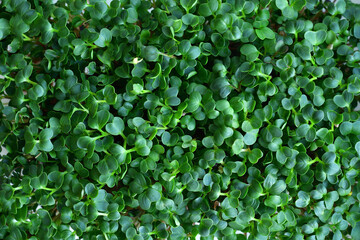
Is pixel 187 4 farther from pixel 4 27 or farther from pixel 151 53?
pixel 4 27

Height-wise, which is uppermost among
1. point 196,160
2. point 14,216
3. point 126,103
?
point 126,103

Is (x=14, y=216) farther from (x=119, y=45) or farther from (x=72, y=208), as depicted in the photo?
(x=119, y=45)

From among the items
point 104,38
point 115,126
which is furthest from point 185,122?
point 104,38

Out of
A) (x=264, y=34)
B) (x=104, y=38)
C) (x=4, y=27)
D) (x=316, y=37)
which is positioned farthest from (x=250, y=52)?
(x=4, y=27)

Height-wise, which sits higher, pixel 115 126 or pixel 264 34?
pixel 264 34

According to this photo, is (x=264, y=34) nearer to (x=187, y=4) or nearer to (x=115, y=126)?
(x=187, y=4)

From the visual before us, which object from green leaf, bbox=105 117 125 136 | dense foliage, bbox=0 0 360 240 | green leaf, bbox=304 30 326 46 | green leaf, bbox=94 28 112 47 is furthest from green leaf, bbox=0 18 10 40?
green leaf, bbox=304 30 326 46

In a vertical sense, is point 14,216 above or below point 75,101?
below

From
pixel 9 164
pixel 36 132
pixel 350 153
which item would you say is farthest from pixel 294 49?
pixel 9 164

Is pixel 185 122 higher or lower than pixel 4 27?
lower
